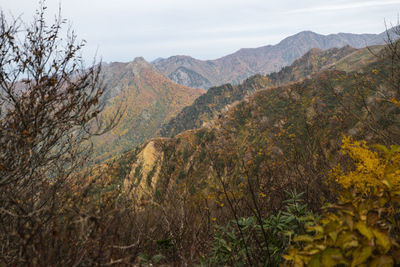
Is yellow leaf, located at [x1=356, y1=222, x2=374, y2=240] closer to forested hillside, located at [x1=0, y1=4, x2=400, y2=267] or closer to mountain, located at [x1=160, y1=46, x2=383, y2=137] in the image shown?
forested hillside, located at [x1=0, y1=4, x2=400, y2=267]

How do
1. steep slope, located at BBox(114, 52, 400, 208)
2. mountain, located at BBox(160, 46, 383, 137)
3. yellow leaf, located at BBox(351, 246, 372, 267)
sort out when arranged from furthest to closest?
mountain, located at BBox(160, 46, 383, 137), steep slope, located at BBox(114, 52, 400, 208), yellow leaf, located at BBox(351, 246, 372, 267)

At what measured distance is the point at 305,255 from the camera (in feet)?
4.05

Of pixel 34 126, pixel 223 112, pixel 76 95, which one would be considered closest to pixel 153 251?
pixel 34 126

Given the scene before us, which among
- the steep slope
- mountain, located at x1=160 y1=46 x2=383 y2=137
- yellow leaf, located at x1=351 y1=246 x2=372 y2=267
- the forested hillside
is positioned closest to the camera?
yellow leaf, located at x1=351 y1=246 x2=372 y2=267

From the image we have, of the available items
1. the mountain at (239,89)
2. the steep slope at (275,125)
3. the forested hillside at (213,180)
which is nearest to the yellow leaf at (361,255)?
Answer: the forested hillside at (213,180)

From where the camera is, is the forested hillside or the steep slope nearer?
the forested hillside

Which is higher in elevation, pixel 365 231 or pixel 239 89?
pixel 239 89

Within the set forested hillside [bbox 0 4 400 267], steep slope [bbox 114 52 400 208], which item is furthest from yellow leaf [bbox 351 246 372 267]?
steep slope [bbox 114 52 400 208]

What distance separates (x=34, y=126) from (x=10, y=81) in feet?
4.50

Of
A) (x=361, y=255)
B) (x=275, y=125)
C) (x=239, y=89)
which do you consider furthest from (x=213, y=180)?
(x=239, y=89)

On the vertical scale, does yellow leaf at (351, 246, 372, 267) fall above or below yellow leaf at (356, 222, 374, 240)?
below

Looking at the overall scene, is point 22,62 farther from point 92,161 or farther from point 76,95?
point 92,161

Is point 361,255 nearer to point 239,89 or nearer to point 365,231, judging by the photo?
point 365,231

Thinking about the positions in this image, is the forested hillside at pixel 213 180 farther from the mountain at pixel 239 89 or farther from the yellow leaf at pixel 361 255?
the mountain at pixel 239 89
